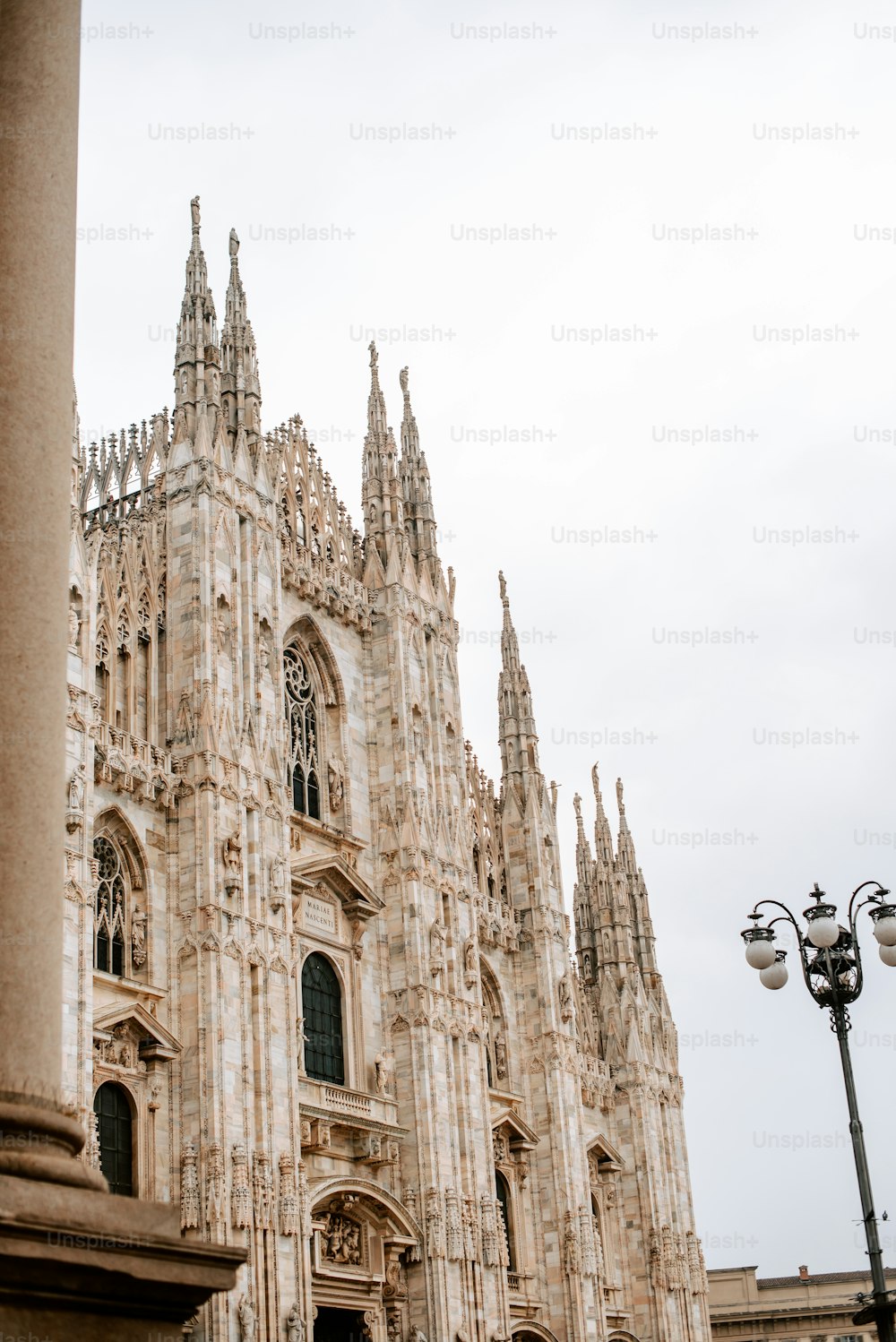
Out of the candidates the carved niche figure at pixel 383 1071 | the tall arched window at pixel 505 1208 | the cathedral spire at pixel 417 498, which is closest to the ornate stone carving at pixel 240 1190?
the carved niche figure at pixel 383 1071

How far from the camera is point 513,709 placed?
1526 inches

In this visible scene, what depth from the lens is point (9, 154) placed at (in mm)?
7875

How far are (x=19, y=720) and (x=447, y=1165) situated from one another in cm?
2391

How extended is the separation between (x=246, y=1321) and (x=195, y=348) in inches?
628

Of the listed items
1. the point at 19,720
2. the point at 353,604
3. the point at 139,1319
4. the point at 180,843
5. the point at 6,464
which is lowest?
the point at 139,1319

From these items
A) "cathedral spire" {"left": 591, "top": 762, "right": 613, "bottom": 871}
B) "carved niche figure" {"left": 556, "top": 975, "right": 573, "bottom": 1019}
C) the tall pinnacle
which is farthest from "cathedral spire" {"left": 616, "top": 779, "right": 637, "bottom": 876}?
the tall pinnacle

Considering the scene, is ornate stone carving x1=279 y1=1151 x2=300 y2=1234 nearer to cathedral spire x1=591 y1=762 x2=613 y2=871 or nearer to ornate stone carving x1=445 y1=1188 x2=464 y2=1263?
ornate stone carving x1=445 y1=1188 x2=464 y2=1263

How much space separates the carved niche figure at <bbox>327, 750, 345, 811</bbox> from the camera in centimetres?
3089

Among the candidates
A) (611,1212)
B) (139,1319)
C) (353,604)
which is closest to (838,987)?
(139,1319)

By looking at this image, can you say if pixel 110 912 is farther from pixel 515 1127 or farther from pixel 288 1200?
pixel 515 1127

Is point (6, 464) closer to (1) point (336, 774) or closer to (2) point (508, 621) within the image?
(1) point (336, 774)

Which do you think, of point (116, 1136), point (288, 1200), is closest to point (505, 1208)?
point (288, 1200)

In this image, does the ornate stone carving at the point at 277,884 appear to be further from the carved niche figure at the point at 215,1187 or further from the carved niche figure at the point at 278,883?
the carved niche figure at the point at 215,1187

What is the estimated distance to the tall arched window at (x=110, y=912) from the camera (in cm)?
2377
